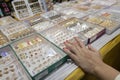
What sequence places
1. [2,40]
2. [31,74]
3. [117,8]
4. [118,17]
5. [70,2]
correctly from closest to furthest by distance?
[31,74], [2,40], [118,17], [117,8], [70,2]

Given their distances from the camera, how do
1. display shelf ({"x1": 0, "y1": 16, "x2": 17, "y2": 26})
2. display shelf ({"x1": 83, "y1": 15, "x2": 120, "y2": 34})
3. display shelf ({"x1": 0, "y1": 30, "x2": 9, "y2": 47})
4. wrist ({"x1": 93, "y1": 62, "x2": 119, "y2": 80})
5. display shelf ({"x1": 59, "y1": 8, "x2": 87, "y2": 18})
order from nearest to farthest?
wrist ({"x1": 93, "y1": 62, "x2": 119, "y2": 80}), display shelf ({"x1": 0, "y1": 30, "x2": 9, "y2": 47}), display shelf ({"x1": 83, "y1": 15, "x2": 120, "y2": 34}), display shelf ({"x1": 0, "y1": 16, "x2": 17, "y2": 26}), display shelf ({"x1": 59, "y1": 8, "x2": 87, "y2": 18})

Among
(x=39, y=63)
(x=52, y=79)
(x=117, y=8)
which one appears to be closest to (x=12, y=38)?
(x=39, y=63)

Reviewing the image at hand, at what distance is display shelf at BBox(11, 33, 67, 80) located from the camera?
621 mm

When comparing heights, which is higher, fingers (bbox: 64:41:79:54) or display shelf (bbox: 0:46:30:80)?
fingers (bbox: 64:41:79:54)

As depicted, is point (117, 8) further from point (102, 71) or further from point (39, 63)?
point (39, 63)

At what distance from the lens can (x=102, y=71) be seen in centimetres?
62

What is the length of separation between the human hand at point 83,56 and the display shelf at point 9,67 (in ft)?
0.89

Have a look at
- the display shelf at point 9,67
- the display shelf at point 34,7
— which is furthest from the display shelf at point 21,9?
the display shelf at point 9,67

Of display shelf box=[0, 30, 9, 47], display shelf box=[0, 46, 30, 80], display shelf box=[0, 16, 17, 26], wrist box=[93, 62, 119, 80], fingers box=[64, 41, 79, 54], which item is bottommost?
wrist box=[93, 62, 119, 80]

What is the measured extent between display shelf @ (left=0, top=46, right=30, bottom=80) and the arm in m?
0.27

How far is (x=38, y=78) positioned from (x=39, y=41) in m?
0.31

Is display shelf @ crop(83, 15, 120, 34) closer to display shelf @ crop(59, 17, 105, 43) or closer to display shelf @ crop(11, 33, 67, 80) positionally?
display shelf @ crop(59, 17, 105, 43)

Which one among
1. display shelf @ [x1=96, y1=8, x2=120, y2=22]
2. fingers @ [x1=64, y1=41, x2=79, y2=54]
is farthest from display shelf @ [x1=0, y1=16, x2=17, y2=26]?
display shelf @ [x1=96, y1=8, x2=120, y2=22]

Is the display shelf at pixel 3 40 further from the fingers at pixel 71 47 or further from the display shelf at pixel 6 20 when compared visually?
the fingers at pixel 71 47
